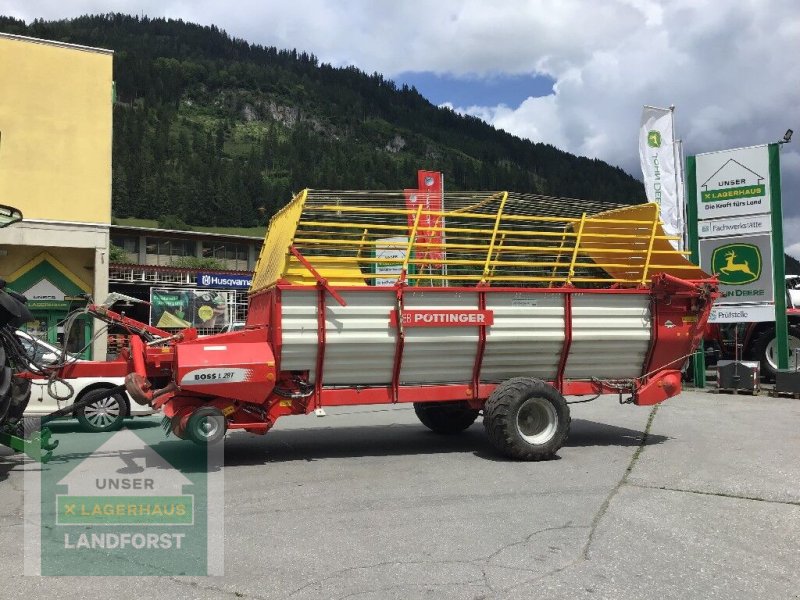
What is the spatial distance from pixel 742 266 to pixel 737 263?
0.14 metres

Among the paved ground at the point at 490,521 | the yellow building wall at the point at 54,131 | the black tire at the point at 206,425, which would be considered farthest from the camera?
the yellow building wall at the point at 54,131

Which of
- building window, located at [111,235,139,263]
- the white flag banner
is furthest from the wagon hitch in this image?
building window, located at [111,235,139,263]

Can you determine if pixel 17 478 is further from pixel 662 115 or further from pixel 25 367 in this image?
pixel 662 115

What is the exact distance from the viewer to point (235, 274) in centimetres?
5300

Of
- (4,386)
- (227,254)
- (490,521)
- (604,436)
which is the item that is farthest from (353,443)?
(227,254)

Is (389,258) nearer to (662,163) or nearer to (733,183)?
(733,183)

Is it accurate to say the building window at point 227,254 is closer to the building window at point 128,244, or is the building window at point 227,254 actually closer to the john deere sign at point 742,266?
the building window at point 128,244

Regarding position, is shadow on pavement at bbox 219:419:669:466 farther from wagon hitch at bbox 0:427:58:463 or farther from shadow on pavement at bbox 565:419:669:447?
wagon hitch at bbox 0:427:58:463

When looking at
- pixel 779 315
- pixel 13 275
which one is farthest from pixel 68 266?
pixel 779 315

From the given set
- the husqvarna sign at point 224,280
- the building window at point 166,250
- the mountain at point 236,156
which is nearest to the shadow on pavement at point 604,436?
the husqvarna sign at point 224,280

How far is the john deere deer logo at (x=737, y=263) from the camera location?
15.9 metres

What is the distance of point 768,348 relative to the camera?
1627 cm

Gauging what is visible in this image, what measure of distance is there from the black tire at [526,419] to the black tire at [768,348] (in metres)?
10.5

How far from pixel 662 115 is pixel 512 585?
16485mm
